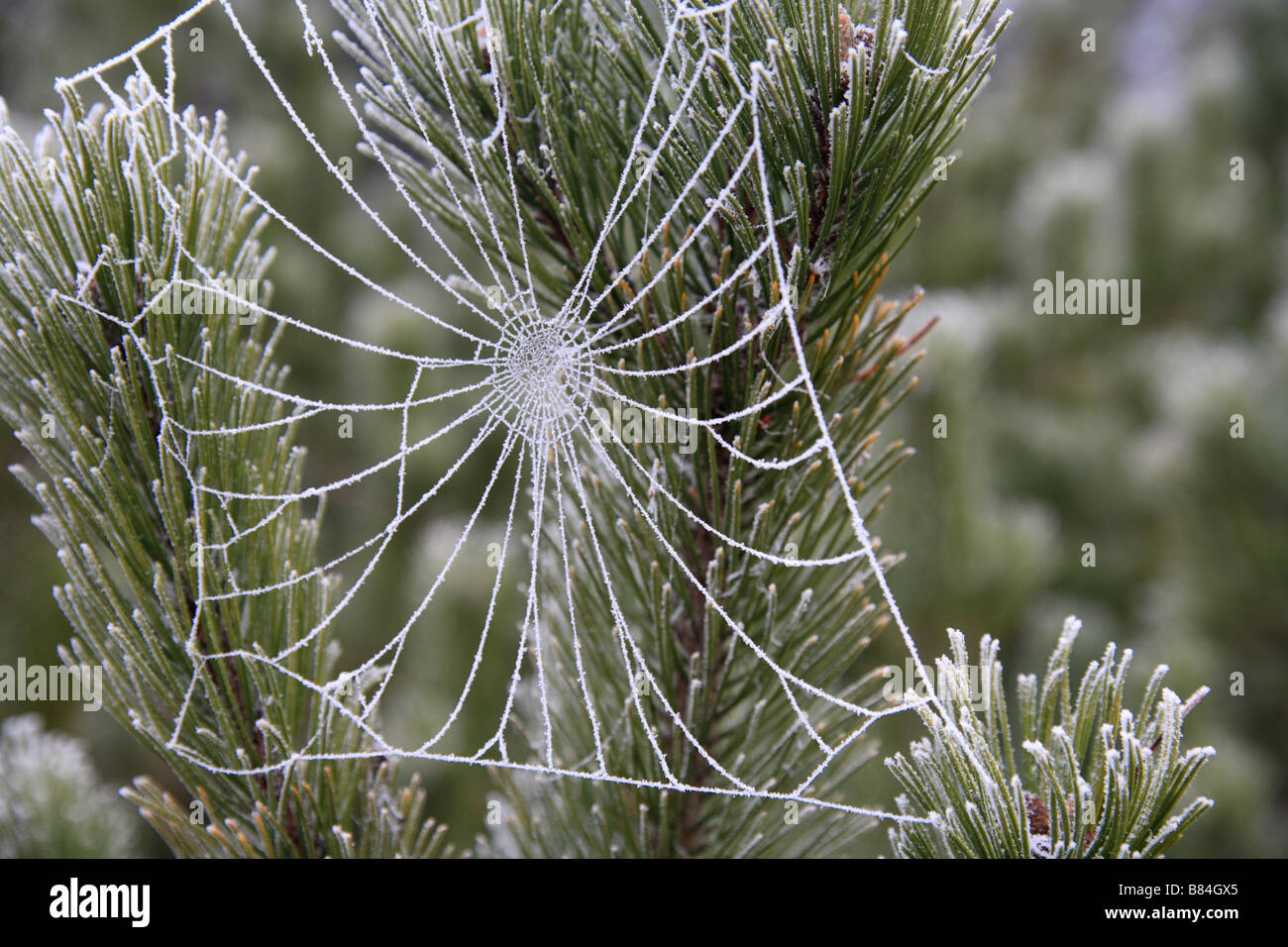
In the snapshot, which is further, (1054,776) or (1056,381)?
(1056,381)

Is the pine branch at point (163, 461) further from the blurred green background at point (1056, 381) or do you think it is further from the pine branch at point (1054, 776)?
the blurred green background at point (1056, 381)

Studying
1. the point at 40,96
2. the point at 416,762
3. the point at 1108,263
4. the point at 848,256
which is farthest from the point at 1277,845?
the point at 40,96
